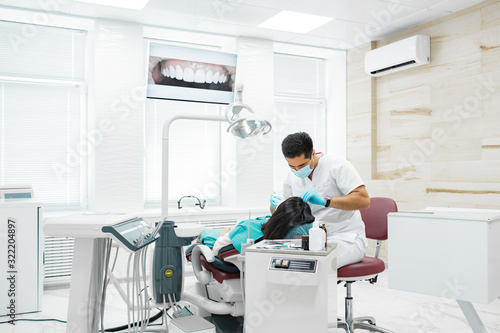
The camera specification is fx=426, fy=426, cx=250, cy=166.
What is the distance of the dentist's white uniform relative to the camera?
262 cm

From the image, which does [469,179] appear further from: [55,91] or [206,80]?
[55,91]

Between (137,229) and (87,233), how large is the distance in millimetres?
269

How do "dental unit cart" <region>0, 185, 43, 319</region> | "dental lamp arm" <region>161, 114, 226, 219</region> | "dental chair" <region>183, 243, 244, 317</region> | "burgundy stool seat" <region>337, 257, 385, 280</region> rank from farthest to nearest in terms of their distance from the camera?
"dental unit cart" <region>0, 185, 43, 319</region> < "dental lamp arm" <region>161, 114, 226, 219</region> < "dental chair" <region>183, 243, 244, 317</region> < "burgundy stool seat" <region>337, 257, 385, 280</region>

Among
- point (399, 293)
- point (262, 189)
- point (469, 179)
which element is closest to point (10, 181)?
point (262, 189)

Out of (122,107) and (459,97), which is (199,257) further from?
(459,97)

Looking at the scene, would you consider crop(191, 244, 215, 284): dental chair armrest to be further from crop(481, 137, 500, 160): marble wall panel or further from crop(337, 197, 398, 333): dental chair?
crop(481, 137, 500, 160): marble wall panel

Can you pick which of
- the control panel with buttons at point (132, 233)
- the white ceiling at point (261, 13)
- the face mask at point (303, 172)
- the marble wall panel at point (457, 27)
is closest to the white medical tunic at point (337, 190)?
the face mask at point (303, 172)

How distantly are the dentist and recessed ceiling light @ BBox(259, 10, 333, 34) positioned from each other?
75.3 inches

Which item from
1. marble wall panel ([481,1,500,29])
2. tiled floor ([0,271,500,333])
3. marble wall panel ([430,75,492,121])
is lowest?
tiled floor ([0,271,500,333])

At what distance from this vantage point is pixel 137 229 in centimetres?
198

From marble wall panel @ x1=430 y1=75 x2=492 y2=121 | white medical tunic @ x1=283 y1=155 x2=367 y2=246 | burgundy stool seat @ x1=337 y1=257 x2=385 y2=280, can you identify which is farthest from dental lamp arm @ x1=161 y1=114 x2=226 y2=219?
marble wall panel @ x1=430 y1=75 x2=492 y2=121

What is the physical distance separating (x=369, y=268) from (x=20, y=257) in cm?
255

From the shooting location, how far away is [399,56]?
4355 mm

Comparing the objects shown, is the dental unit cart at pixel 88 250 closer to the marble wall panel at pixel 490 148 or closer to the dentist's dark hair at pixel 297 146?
the dentist's dark hair at pixel 297 146
